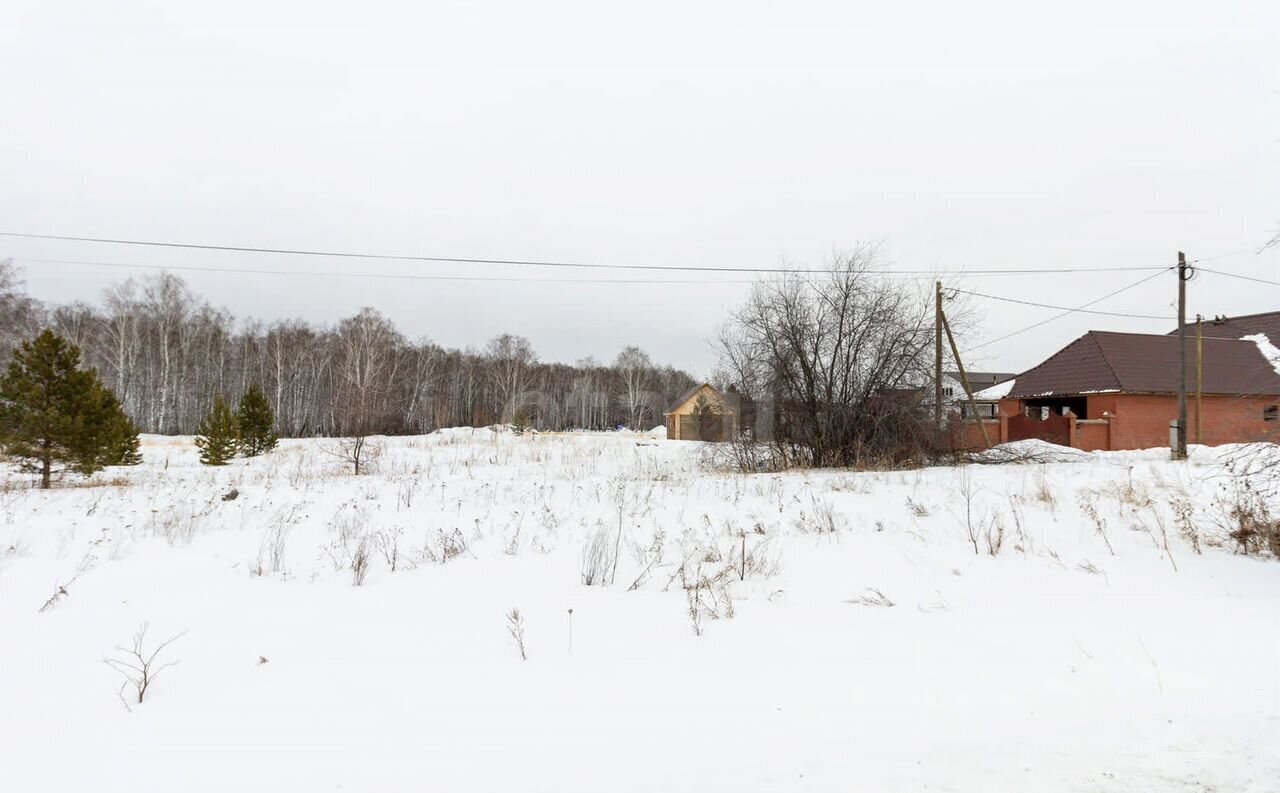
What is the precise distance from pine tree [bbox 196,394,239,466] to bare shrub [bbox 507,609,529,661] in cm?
1900

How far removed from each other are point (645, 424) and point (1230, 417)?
178 feet

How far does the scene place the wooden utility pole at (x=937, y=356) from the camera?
16.2 m

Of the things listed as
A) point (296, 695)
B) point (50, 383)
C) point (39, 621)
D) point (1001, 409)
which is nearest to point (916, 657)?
point (296, 695)

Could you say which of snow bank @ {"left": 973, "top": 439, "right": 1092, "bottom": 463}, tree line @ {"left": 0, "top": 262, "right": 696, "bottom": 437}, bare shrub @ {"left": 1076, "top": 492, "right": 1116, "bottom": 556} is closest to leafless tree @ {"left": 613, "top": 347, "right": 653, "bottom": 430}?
tree line @ {"left": 0, "top": 262, "right": 696, "bottom": 437}

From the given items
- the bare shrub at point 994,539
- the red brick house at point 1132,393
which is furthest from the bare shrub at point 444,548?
the red brick house at point 1132,393

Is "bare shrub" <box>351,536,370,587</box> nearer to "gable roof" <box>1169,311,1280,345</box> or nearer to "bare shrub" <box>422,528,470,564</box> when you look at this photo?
"bare shrub" <box>422,528,470,564</box>

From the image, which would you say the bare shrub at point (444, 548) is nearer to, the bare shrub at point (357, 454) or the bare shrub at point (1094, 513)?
the bare shrub at point (1094, 513)

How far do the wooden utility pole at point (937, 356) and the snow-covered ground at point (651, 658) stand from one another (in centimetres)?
980

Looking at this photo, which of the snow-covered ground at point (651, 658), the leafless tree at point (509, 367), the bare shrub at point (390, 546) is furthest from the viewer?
the leafless tree at point (509, 367)

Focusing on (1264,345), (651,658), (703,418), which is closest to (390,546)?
(651,658)

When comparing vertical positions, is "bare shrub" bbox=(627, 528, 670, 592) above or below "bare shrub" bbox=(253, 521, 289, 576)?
above

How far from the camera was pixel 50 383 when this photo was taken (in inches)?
511

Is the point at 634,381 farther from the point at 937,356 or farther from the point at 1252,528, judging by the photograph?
the point at 1252,528

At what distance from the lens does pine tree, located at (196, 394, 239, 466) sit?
18672 mm
